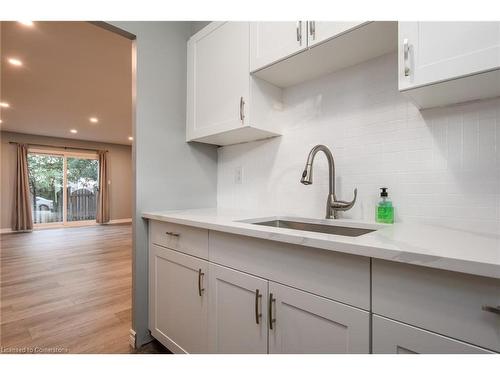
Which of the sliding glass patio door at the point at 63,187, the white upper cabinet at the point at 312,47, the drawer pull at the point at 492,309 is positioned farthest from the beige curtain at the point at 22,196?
the drawer pull at the point at 492,309

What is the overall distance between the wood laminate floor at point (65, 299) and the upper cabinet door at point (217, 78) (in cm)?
152

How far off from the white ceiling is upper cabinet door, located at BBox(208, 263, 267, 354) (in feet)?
8.31

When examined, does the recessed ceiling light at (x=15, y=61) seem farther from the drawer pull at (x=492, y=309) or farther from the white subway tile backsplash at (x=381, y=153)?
the drawer pull at (x=492, y=309)

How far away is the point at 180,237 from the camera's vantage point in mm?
1364

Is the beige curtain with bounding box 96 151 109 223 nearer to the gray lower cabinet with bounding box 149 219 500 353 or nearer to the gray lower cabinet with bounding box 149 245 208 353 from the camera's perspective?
the gray lower cabinet with bounding box 149 245 208 353

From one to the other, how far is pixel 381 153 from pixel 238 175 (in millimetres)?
1012

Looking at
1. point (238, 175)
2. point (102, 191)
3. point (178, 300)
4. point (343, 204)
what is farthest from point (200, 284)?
point (102, 191)

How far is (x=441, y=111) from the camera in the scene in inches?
43.1

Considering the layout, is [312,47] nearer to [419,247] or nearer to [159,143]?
[419,247]

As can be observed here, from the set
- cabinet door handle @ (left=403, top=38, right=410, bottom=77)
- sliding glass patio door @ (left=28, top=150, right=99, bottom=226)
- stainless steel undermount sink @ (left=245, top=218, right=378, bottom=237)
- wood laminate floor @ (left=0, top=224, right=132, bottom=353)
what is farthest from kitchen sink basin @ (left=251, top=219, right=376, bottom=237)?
sliding glass patio door @ (left=28, top=150, right=99, bottom=226)

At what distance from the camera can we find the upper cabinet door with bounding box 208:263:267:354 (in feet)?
3.23

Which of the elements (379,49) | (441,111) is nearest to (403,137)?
(441,111)
